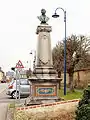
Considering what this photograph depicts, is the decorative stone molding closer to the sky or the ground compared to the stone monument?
closer to the sky

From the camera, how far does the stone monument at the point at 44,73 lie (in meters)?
16.0

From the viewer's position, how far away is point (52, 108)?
1253 centimetres

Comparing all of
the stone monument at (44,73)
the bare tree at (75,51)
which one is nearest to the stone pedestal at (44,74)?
the stone monument at (44,73)

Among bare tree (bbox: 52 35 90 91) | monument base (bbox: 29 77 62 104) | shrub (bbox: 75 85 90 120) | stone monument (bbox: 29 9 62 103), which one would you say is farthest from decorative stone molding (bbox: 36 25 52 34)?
bare tree (bbox: 52 35 90 91)

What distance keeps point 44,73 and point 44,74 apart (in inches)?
2.0

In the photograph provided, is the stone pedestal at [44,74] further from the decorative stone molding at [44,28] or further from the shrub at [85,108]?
the shrub at [85,108]

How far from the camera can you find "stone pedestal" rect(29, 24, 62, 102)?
1602cm

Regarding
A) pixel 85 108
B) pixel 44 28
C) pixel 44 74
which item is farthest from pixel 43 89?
pixel 85 108

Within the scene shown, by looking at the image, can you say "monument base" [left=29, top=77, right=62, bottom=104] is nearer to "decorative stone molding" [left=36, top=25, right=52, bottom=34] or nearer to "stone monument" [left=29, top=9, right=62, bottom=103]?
"stone monument" [left=29, top=9, right=62, bottom=103]

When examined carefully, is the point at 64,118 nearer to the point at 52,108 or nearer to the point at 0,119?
the point at 52,108

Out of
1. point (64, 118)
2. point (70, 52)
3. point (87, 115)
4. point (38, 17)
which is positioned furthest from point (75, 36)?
point (87, 115)

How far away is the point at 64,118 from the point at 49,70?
5.01 metres

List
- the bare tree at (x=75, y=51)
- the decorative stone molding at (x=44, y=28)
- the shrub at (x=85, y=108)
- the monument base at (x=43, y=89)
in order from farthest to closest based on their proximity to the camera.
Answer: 1. the bare tree at (x=75, y=51)
2. the decorative stone molding at (x=44, y=28)
3. the monument base at (x=43, y=89)
4. the shrub at (x=85, y=108)

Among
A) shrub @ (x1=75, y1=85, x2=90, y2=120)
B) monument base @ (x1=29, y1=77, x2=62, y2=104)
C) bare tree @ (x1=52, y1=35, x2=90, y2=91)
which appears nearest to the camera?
shrub @ (x1=75, y1=85, x2=90, y2=120)
